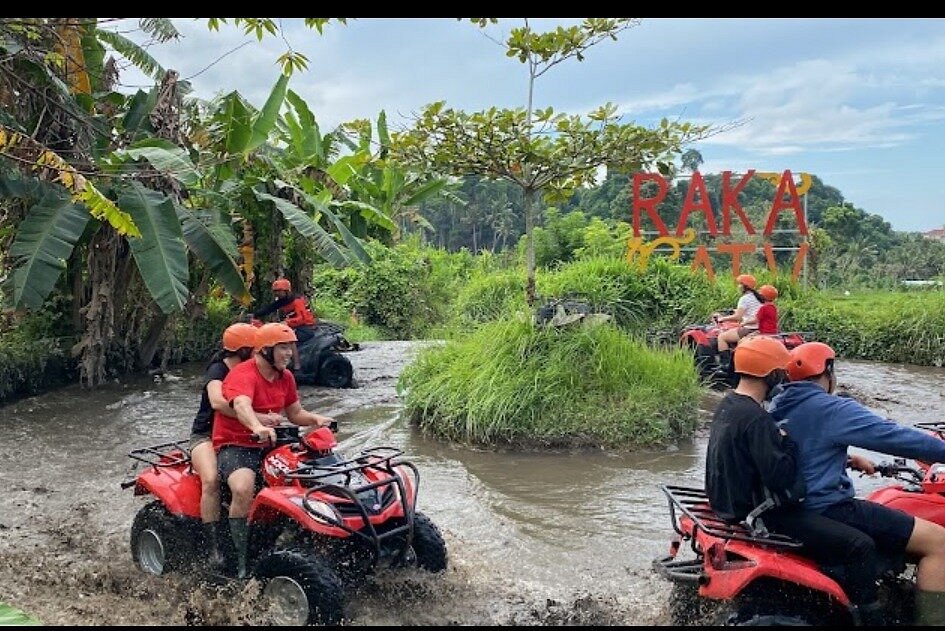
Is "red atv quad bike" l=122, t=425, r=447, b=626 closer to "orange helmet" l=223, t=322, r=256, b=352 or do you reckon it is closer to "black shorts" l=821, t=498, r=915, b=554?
"orange helmet" l=223, t=322, r=256, b=352

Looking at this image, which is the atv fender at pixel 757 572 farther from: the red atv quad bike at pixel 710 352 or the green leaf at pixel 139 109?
the green leaf at pixel 139 109

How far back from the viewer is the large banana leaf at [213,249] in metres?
11.8

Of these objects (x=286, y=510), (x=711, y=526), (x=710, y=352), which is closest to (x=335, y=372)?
(x=710, y=352)

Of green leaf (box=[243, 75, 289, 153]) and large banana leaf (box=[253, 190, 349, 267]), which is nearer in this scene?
large banana leaf (box=[253, 190, 349, 267])

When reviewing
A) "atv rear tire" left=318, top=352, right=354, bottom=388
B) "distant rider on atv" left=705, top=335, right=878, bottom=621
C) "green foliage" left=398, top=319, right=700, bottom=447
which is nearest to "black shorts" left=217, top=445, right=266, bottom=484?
"distant rider on atv" left=705, top=335, right=878, bottom=621

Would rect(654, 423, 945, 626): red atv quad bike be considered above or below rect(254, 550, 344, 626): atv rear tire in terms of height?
above

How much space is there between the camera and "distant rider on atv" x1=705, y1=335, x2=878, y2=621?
4250 mm

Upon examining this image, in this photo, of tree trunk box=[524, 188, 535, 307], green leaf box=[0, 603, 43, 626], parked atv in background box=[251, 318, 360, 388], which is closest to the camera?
green leaf box=[0, 603, 43, 626]

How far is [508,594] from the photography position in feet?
18.6

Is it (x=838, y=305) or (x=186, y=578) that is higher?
(x=838, y=305)

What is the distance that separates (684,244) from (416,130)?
875 centimetres
